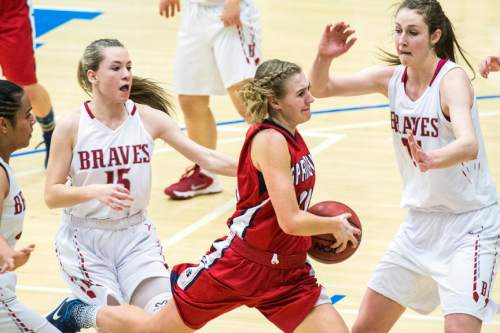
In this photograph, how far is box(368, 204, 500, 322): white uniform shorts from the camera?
5.62 m

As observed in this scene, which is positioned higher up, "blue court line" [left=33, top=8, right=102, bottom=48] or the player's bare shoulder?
the player's bare shoulder

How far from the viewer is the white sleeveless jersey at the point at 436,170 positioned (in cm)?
578

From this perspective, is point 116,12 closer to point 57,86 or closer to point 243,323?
point 57,86

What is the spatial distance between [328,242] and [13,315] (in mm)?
1566

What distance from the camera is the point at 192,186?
9328mm

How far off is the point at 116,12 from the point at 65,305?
9104 mm

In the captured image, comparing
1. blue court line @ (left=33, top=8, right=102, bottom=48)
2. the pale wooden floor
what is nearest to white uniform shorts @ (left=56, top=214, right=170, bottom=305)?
the pale wooden floor

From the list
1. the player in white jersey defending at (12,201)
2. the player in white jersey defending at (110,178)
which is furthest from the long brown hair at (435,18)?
the player in white jersey defending at (12,201)

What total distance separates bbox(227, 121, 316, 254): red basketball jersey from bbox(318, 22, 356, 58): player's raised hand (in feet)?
2.17

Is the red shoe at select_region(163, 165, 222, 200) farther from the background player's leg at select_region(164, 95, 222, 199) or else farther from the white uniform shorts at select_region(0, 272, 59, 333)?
the white uniform shorts at select_region(0, 272, 59, 333)

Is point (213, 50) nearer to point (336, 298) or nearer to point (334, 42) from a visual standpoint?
point (336, 298)

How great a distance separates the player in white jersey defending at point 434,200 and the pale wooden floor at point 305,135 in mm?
1122

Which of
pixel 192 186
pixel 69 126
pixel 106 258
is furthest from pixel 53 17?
pixel 106 258

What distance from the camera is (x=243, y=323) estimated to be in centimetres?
715
